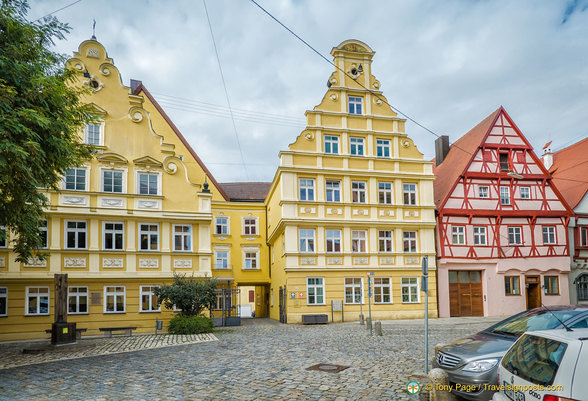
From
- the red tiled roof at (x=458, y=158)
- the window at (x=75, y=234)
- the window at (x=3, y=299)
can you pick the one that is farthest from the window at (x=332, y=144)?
the window at (x=3, y=299)

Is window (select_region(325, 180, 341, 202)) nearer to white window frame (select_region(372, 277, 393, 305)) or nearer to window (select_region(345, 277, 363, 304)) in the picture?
window (select_region(345, 277, 363, 304))

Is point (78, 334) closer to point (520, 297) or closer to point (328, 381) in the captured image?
point (328, 381)

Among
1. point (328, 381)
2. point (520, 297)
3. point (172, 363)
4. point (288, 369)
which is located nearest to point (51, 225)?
point (172, 363)

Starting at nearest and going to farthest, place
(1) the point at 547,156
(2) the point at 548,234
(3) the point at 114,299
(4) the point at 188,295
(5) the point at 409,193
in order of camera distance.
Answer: (4) the point at 188,295 < (3) the point at 114,299 < (5) the point at 409,193 < (2) the point at 548,234 < (1) the point at 547,156

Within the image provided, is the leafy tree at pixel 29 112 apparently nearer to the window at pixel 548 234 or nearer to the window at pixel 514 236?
the window at pixel 514 236

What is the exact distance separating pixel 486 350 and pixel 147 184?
20.5m

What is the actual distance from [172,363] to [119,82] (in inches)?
715

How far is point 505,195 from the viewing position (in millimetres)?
31969

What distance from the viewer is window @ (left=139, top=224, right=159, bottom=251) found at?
2494 cm

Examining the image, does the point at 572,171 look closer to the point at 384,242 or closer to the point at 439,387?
the point at 384,242

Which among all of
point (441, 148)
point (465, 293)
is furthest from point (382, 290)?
point (441, 148)

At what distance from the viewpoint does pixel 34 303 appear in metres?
22.9

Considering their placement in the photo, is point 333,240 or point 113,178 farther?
point 333,240

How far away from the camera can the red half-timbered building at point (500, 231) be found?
1204 inches
